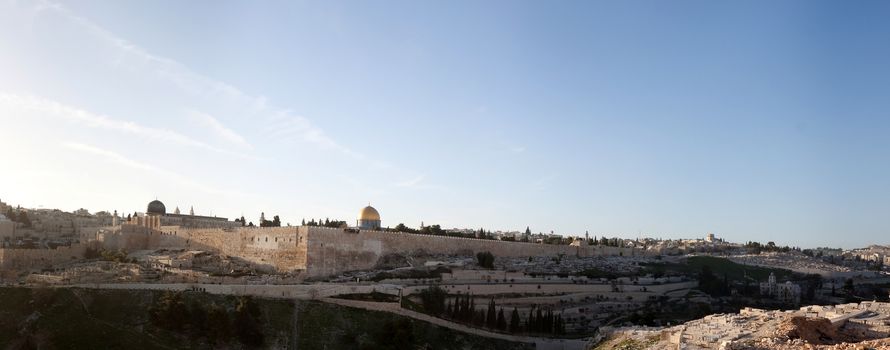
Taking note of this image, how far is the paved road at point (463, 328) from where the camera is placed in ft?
111

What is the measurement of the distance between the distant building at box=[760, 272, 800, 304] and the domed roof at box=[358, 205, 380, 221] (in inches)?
1199

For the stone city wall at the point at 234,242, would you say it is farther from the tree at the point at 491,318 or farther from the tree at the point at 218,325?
the tree at the point at 218,325

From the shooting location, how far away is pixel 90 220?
65312 millimetres

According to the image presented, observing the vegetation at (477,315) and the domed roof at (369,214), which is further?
the domed roof at (369,214)

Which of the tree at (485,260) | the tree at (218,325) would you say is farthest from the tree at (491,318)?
the tree at (218,325)

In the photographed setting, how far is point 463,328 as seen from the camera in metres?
35.1

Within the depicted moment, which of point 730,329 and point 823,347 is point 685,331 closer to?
point 730,329

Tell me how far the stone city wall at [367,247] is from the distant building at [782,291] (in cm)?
1907

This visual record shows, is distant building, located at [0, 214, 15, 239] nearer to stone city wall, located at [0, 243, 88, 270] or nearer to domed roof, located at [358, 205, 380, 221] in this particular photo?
stone city wall, located at [0, 243, 88, 270]

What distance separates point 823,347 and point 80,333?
2335 centimetres

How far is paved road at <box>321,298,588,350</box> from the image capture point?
1328 inches

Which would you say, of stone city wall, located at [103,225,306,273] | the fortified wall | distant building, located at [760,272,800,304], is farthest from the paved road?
distant building, located at [760,272,800,304]

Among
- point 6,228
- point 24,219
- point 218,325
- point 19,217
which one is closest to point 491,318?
point 218,325

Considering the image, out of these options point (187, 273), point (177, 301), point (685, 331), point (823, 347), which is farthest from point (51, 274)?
point (823, 347)
